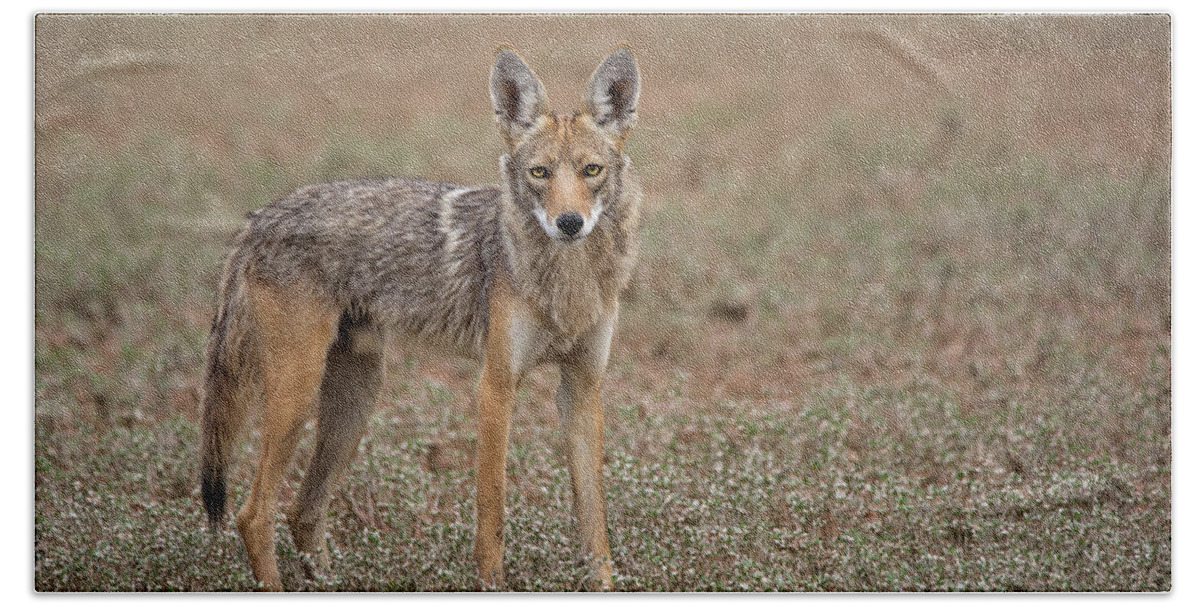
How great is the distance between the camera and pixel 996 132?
5.59 meters

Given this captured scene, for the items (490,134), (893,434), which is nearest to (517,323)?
(490,134)

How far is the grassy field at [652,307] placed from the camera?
16.7ft

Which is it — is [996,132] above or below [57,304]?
above

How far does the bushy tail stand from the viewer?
4934mm

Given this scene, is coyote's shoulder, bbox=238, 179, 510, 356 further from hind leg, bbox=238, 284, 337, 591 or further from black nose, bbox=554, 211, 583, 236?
black nose, bbox=554, 211, 583, 236

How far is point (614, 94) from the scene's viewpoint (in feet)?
15.3

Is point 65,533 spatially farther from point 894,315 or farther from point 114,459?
point 894,315

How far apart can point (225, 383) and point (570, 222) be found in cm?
164

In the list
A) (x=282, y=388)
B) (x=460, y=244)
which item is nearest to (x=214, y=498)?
(x=282, y=388)

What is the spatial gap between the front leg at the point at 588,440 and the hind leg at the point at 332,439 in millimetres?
780

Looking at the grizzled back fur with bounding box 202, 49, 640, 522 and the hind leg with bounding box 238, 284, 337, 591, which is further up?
the grizzled back fur with bounding box 202, 49, 640, 522

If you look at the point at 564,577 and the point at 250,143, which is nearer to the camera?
the point at 564,577

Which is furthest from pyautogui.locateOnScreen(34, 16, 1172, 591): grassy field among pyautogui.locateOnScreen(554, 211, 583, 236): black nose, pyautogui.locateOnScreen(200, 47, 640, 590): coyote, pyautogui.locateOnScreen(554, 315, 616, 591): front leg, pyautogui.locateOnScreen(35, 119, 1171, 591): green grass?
pyautogui.locateOnScreen(554, 211, 583, 236): black nose

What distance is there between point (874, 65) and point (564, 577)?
252 cm
